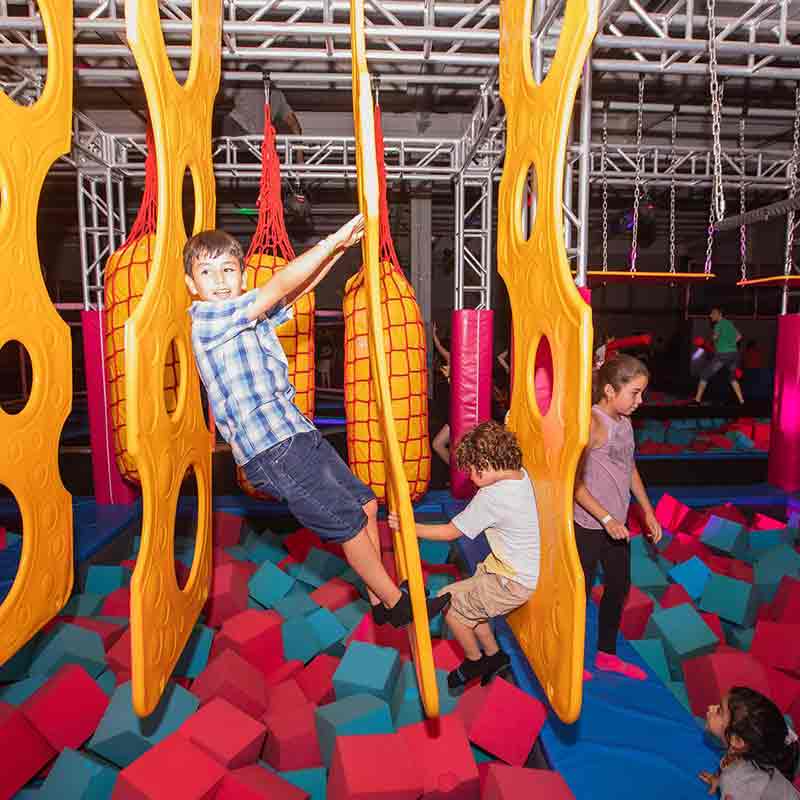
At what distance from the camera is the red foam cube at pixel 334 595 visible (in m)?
2.55

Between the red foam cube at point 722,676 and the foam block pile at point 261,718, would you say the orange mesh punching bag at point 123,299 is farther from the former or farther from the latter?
the red foam cube at point 722,676

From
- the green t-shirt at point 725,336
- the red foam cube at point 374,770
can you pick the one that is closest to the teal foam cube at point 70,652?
the red foam cube at point 374,770

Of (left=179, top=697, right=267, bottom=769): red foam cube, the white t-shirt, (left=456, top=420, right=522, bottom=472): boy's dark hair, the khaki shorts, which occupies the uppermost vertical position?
(left=456, top=420, right=522, bottom=472): boy's dark hair

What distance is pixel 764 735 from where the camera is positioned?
4.37 feet

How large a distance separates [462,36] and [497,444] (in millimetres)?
2171

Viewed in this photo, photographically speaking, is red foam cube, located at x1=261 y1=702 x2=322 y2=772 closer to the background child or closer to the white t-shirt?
the white t-shirt

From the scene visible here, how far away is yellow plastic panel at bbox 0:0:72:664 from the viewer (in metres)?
1.48

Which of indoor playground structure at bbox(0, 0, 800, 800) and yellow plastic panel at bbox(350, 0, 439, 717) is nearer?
yellow plastic panel at bbox(350, 0, 439, 717)

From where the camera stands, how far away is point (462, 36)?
2869mm

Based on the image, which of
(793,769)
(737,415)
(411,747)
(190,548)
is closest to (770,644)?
(793,769)

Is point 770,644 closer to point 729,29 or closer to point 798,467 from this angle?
point 798,467

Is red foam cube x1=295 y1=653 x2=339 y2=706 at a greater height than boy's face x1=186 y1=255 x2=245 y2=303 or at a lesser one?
lesser

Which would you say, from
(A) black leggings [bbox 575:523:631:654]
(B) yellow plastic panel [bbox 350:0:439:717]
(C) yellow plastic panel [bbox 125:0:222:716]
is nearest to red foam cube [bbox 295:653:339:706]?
(C) yellow plastic panel [bbox 125:0:222:716]

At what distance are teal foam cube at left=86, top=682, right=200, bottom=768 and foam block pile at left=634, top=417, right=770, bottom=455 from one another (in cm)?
418
